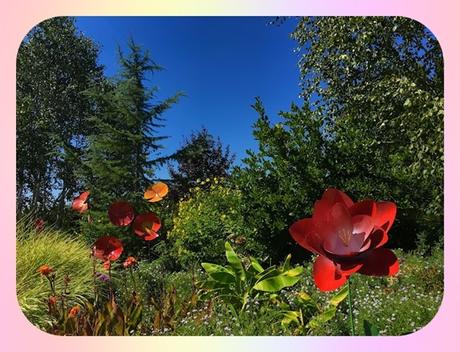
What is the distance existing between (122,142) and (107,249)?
5.21 feet

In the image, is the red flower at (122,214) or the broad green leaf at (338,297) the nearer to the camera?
the broad green leaf at (338,297)

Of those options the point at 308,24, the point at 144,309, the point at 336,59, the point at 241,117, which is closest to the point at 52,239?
the point at 144,309

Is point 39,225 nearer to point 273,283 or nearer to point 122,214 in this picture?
point 122,214

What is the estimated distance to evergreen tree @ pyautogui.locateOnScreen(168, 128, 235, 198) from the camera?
501 centimetres

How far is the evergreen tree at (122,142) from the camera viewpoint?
5062mm

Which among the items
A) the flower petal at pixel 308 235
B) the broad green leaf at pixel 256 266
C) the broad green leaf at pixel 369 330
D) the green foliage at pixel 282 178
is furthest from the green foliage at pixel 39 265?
the flower petal at pixel 308 235

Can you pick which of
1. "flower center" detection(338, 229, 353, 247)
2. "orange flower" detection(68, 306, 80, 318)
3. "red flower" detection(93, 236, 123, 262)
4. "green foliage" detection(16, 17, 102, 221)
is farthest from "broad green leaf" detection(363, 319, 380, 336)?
"green foliage" detection(16, 17, 102, 221)

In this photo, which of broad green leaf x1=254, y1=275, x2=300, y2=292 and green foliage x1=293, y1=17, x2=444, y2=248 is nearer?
broad green leaf x1=254, y1=275, x2=300, y2=292

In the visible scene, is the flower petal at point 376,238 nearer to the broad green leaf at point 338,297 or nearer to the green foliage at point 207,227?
the broad green leaf at point 338,297

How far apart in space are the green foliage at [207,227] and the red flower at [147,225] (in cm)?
76

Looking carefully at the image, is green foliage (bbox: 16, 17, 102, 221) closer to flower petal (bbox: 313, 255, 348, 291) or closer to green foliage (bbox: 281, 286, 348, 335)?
green foliage (bbox: 281, 286, 348, 335)

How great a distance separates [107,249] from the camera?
4.05 m

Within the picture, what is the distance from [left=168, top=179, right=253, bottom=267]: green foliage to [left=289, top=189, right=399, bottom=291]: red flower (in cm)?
277

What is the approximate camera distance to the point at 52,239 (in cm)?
455
